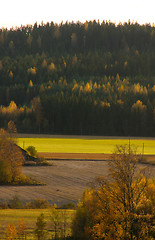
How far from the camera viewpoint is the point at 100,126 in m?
138

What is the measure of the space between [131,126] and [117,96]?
2576 cm

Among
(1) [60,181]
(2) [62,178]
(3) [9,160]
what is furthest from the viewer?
(2) [62,178]

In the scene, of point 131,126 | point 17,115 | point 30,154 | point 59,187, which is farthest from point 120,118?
point 59,187

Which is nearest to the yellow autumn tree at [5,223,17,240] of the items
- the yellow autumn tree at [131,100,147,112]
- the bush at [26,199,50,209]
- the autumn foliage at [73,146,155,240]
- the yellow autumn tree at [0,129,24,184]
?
the autumn foliage at [73,146,155,240]

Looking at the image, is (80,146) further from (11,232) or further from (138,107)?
(11,232)

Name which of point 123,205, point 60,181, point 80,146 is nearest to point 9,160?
point 60,181

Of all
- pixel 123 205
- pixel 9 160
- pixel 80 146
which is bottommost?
pixel 123 205

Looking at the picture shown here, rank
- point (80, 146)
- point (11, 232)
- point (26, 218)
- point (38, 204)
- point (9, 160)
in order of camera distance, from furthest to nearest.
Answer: point (80, 146) → point (9, 160) → point (38, 204) → point (26, 218) → point (11, 232)

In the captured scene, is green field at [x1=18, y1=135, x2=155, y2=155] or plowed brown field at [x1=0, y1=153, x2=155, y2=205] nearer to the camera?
plowed brown field at [x1=0, y1=153, x2=155, y2=205]

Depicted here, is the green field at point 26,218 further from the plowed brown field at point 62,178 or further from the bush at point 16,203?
the plowed brown field at point 62,178

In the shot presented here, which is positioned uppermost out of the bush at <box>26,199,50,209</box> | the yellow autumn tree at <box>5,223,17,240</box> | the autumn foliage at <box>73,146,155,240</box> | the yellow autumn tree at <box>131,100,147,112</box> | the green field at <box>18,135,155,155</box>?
the yellow autumn tree at <box>131,100,147,112</box>

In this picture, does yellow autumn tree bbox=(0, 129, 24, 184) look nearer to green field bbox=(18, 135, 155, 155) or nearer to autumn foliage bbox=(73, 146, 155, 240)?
green field bbox=(18, 135, 155, 155)

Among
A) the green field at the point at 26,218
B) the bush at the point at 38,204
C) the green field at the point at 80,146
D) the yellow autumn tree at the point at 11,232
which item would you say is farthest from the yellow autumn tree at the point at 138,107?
the yellow autumn tree at the point at 11,232

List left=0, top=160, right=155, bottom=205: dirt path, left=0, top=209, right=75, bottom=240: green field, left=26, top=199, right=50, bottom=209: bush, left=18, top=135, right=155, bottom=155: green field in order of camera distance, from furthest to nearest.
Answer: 1. left=18, top=135, right=155, bottom=155: green field
2. left=0, top=160, right=155, bottom=205: dirt path
3. left=26, top=199, right=50, bottom=209: bush
4. left=0, top=209, right=75, bottom=240: green field
